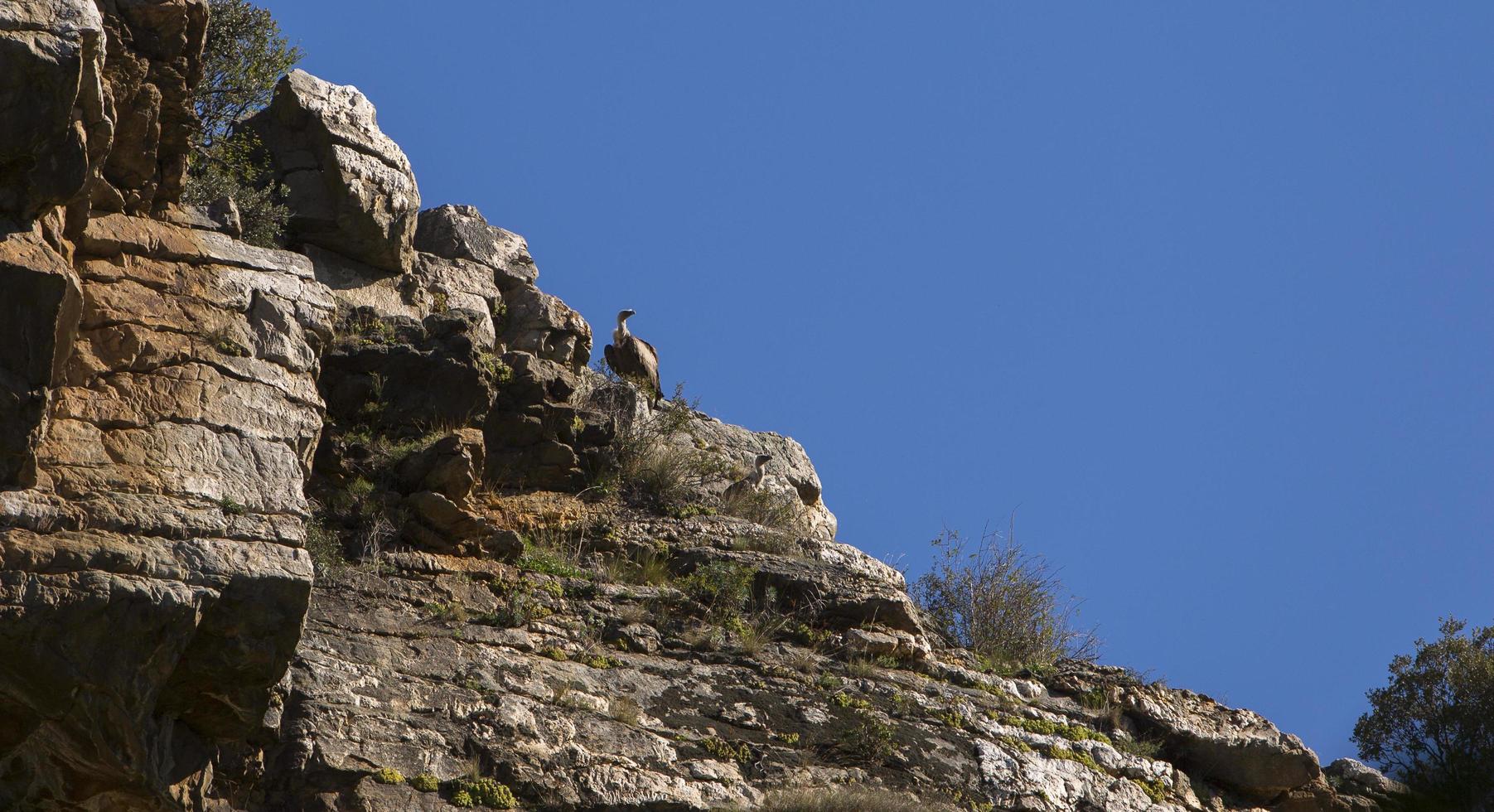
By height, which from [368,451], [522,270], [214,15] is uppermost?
[214,15]

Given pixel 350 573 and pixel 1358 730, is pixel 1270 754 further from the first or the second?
pixel 350 573

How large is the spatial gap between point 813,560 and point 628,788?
4882 millimetres

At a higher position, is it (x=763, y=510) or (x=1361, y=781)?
(x=763, y=510)

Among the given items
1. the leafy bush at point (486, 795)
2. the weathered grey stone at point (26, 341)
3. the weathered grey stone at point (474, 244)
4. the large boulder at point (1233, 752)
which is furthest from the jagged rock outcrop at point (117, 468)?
the large boulder at point (1233, 752)

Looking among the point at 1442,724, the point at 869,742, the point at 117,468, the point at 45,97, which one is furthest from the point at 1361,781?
the point at 45,97

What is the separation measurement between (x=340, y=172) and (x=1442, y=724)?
14.5m

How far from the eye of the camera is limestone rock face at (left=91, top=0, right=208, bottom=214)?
9.52 metres

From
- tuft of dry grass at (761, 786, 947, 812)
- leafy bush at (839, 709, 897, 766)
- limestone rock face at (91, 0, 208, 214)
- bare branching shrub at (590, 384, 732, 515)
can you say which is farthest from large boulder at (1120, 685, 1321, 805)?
limestone rock face at (91, 0, 208, 214)

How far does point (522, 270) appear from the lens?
16.8 meters

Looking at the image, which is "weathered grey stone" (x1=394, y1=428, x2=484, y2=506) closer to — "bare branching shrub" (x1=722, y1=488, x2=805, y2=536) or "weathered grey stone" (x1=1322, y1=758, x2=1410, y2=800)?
"bare branching shrub" (x1=722, y1=488, x2=805, y2=536)

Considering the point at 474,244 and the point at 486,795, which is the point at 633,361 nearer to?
the point at 474,244

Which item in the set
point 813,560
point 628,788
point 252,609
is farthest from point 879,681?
point 252,609

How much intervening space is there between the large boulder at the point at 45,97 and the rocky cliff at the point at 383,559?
0.02m

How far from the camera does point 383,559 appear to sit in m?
11.3
